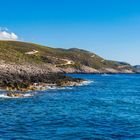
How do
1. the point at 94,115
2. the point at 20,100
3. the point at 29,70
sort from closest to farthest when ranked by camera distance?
1. the point at 94,115
2. the point at 20,100
3. the point at 29,70

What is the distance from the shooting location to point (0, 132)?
1590 inches

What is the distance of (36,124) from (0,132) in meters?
6.41

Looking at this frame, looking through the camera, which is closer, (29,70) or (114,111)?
(114,111)

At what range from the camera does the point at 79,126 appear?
45719mm

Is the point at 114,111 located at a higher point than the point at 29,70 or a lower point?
lower

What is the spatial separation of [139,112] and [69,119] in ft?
47.4

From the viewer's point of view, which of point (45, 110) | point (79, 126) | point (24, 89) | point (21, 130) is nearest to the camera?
point (21, 130)

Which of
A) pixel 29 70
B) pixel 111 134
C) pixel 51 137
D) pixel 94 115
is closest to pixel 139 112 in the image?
pixel 94 115

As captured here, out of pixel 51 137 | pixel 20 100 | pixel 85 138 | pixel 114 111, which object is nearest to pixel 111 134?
pixel 85 138

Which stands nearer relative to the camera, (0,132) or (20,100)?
(0,132)

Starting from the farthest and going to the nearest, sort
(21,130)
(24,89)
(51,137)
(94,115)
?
(24,89), (94,115), (21,130), (51,137)

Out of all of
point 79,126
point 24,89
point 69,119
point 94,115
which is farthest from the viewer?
point 24,89

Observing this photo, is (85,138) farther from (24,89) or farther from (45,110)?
(24,89)

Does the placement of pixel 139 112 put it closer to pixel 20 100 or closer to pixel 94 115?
pixel 94 115
